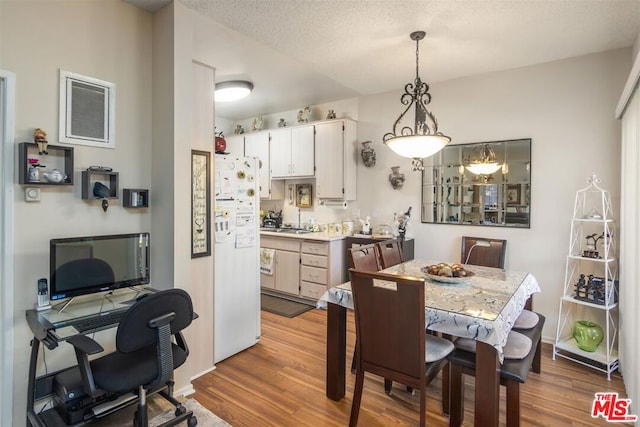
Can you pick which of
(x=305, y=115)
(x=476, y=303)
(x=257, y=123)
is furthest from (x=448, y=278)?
(x=257, y=123)

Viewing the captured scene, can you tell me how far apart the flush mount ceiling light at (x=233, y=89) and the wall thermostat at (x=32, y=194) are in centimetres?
256

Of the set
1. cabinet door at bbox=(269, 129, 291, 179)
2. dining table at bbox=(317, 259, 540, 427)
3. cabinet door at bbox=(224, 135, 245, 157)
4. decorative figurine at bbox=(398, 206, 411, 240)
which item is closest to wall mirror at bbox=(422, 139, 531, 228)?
decorative figurine at bbox=(398, 206, 411, 240)

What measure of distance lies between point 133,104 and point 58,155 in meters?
0.63

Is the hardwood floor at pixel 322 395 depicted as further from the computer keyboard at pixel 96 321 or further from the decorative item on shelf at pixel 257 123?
the decorative item on shelf at pixel 257 123

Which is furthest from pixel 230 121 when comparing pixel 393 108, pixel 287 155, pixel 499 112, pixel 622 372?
pixel 622 372

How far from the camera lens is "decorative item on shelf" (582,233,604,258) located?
3010 mm

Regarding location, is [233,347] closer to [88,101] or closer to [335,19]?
[88,101]

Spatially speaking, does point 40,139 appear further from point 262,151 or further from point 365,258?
point 262,151

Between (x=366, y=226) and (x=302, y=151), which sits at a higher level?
(x=302, y=151)

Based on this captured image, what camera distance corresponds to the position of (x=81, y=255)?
2096 millimetres

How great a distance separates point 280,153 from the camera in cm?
516

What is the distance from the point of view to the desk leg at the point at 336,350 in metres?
2.37

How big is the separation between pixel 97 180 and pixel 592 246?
4148mm

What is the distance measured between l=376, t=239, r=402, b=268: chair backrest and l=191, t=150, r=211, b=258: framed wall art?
147 centimetres
